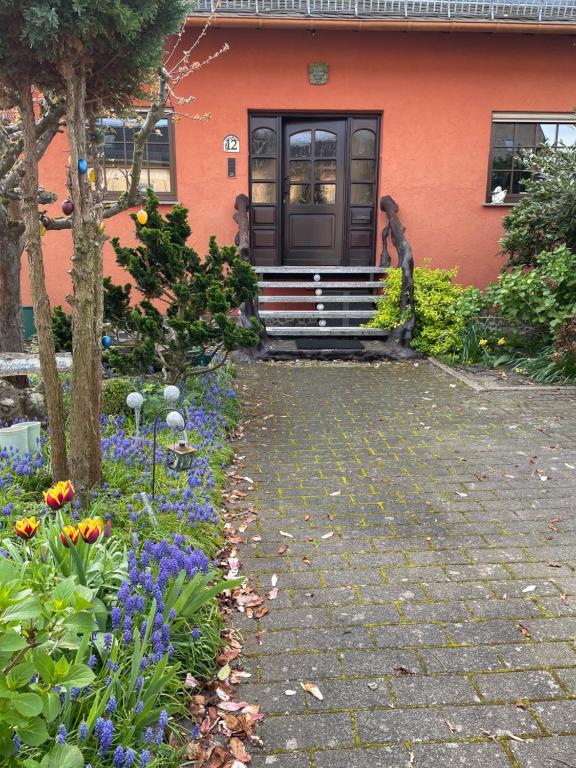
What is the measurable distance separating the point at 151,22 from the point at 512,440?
3.95 metres

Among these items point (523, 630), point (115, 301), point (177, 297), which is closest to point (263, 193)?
point (177, 297)

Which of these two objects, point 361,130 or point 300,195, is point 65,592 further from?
point 361,130

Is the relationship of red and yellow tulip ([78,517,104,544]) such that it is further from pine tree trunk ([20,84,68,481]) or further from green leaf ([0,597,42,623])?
pine tree trunk ([20,84,68,481])

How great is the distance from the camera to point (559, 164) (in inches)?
316

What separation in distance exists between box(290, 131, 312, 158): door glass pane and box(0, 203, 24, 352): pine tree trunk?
16.5 feet

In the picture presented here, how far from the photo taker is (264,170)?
9.70m

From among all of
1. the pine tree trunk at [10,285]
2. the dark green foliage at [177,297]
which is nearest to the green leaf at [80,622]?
the dark green foliage at [177,297]

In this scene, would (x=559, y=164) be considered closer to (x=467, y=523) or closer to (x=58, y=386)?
(x=467, y=523)

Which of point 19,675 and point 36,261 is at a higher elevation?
point 36,261

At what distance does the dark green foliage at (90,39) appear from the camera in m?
2.75

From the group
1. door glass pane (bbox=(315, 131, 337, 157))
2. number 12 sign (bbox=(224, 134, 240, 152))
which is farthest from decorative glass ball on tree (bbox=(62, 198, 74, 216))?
door glass pane (bbox=(315, 131, 337, 157))

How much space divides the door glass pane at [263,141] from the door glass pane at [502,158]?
11.2 feet

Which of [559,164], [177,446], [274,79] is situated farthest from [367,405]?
[274,79]

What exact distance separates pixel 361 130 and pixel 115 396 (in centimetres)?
662
